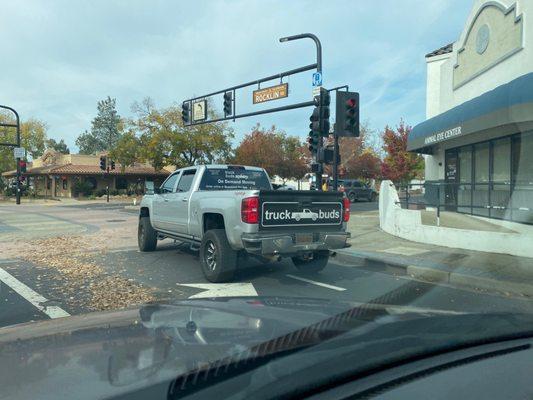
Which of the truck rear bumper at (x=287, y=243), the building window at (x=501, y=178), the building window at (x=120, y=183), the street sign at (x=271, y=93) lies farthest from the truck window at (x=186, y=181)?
the building window at (x=120, y=183)

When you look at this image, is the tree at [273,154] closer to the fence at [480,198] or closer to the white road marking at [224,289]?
the fence at [480,198]

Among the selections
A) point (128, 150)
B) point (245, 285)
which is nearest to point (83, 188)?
point (128, 150)

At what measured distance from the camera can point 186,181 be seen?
32.2 feet

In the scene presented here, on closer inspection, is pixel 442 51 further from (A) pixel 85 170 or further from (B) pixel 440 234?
(A) pixel 85 170

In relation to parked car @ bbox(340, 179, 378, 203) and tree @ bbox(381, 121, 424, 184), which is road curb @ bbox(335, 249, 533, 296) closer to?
parked car @ bbox(340, 179, 378, 203)

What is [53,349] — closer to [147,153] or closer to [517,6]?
[517,6]

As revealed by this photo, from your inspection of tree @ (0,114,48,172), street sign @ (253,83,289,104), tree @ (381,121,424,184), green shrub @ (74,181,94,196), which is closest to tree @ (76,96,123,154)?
tree @ (0,114,48,172)

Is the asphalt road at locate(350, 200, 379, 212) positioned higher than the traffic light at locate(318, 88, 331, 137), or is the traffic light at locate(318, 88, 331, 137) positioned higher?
the traffic light at locate(318, 88, 331, 137)

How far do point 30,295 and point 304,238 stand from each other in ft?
13.3

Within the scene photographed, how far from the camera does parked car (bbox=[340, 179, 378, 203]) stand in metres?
35.7

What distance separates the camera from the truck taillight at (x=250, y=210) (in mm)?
7148

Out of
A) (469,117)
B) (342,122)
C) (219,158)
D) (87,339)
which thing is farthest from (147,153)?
(87,339)

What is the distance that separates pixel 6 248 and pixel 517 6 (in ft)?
46.5

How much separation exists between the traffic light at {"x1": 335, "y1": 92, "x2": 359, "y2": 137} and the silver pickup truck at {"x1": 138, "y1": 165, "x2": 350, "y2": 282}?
611 centimetres
